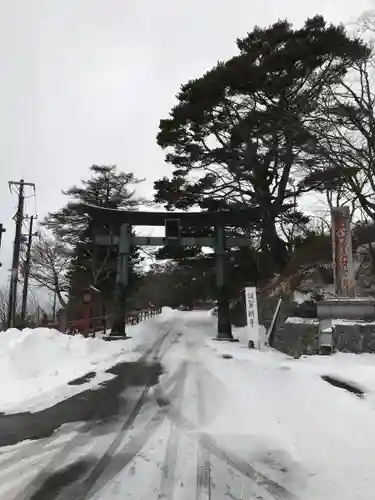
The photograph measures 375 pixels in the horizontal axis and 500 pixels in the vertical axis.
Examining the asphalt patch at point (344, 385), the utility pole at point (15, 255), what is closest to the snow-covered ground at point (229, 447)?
the asphalt patch at point (344, 385)

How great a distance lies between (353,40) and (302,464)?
17657 millimetres

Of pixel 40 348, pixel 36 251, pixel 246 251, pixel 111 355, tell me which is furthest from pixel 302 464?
pixel 36 251

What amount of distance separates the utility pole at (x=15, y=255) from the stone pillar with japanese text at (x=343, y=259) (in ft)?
52.3

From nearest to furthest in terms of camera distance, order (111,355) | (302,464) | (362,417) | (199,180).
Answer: (302,464) → (362,417) → (111,355) → (199,180)

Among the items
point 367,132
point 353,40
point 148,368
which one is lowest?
point 148,368

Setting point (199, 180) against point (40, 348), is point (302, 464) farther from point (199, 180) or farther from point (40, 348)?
point (199, 180)

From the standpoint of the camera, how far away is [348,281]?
13.7m

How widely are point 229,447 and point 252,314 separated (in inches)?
445

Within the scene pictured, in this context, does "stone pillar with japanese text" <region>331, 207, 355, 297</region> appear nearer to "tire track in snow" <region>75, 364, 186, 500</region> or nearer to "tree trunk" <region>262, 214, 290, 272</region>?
"tire track in snow" <region>75, 364, 186, 500</region>

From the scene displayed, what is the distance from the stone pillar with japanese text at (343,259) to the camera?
13.8m

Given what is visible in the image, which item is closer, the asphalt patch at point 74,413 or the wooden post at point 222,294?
the asphalt patch at point 74,413

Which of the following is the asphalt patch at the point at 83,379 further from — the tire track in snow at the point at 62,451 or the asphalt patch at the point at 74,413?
the tire track in snow at the point at 62,451

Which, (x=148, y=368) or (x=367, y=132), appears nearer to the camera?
(x=148, y=368)

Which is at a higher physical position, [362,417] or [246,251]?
[246,251]
